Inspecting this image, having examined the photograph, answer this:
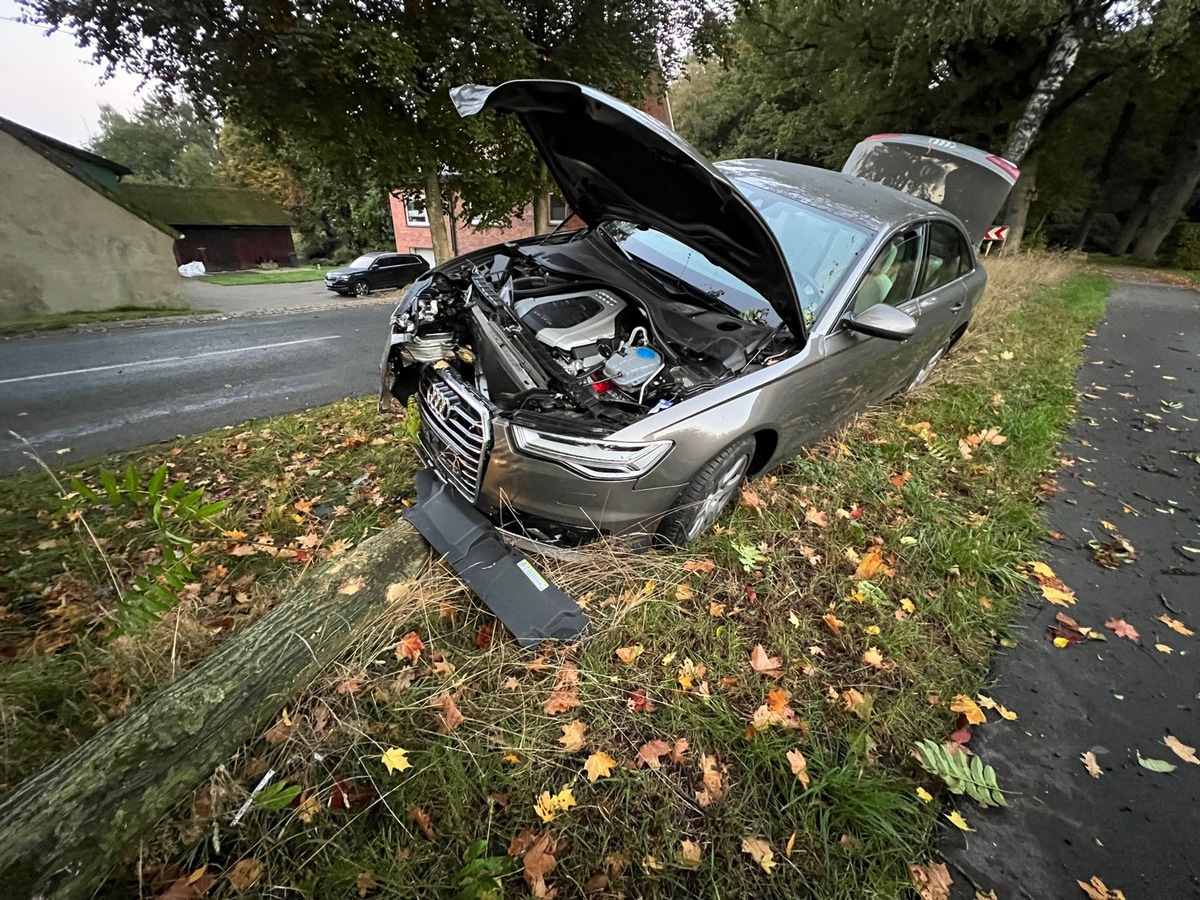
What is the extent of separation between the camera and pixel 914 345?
3926 millimetres

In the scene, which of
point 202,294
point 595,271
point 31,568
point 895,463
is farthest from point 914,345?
point 202,294

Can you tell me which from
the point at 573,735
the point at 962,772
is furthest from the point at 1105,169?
the point at 573,735

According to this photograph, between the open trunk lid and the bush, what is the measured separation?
1906 centimetres

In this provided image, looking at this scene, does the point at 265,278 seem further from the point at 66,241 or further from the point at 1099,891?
the point at 1099,891

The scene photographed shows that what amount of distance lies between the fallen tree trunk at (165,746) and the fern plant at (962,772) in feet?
7.25

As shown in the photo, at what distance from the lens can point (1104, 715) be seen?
2229 millimetres

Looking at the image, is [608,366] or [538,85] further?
[608,366]

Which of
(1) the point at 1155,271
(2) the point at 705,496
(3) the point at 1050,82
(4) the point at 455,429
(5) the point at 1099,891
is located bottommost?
(5) the point at 1099,891

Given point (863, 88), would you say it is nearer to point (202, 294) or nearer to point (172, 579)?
point (172, 579)

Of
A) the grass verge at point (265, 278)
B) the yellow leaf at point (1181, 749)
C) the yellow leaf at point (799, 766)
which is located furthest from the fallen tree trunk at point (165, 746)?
the grass verge at point (265, 278)

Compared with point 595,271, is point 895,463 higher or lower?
lower

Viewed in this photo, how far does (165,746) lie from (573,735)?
124 centimetres

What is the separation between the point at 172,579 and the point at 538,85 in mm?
2537

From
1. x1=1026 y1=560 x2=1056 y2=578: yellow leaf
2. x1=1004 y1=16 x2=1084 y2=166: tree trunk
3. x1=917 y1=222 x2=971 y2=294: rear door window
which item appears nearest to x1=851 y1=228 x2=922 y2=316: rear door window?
x1=917 y1=222 x2=971 y2=294: rear door window
